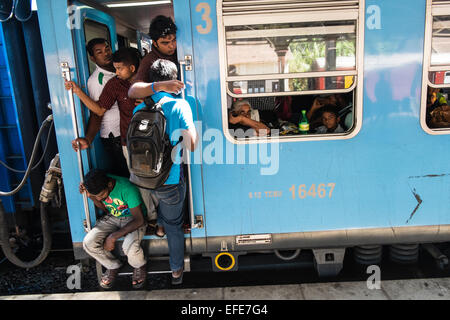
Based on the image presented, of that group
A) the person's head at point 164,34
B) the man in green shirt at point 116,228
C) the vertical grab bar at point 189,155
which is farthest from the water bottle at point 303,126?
the man in green shirt at point 116,228

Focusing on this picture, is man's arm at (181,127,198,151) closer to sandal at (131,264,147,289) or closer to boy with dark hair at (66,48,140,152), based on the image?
boy with dark hair at (66,48,140,152)

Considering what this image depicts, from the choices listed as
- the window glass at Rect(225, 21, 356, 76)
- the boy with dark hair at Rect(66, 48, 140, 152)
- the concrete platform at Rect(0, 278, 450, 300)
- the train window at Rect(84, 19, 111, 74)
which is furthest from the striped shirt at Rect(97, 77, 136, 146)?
the concrete platform at Rect(0, 278, 450, 300)

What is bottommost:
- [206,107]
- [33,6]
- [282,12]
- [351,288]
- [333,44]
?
[351,288]

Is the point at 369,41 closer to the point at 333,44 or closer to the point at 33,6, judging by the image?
the point at 333,44

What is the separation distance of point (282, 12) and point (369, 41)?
724 millimetres

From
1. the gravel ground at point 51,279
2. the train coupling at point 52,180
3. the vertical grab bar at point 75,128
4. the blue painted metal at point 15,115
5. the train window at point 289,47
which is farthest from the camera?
the blue painted metal at point 15,115

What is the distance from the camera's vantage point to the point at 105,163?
3.21m

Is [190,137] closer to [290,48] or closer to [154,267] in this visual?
[290,48]

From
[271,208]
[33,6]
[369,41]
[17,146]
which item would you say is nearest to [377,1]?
[369,41]

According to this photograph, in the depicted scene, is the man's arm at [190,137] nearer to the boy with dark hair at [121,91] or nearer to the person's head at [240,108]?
the person's head at [240,108]

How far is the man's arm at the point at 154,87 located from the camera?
8.01 ft

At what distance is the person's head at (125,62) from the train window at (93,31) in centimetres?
40

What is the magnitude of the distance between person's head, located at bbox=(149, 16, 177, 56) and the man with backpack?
0.32 m

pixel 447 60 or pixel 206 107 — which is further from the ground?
pixel 447 60
